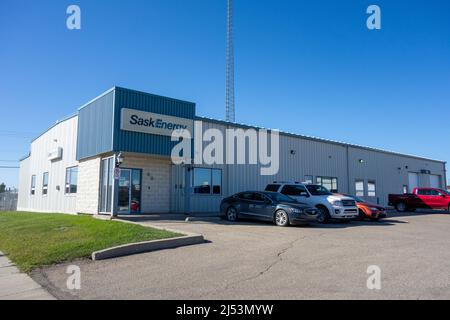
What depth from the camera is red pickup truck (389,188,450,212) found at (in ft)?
87.7

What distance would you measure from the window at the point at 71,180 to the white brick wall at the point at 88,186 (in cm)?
90

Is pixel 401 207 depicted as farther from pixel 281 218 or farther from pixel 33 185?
pixel 33 185

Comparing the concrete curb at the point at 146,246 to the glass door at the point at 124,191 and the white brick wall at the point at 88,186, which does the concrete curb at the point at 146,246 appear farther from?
the white brick wall at the point at 88,186

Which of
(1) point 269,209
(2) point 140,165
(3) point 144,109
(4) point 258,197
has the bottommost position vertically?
(1) point 269,209

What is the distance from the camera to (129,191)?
1741 cm

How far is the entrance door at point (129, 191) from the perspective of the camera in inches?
678

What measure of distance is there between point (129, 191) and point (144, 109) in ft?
12.9

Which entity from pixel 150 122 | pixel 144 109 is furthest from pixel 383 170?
pixel 144 109

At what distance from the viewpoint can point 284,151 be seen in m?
24.8

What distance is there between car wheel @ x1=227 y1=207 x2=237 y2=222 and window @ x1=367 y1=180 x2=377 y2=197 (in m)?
19.4

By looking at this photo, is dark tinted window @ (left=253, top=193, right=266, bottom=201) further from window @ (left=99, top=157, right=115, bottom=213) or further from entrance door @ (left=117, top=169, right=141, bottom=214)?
→ window @ (left=99, top=157, right=115, bottom=213)

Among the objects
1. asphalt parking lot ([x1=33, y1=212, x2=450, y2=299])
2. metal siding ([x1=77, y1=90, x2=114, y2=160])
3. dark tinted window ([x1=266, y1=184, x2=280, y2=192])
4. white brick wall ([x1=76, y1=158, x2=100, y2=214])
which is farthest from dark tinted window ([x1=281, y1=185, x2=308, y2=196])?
white brick wall ([x1=76, y1=158, x2=100, y2=214])

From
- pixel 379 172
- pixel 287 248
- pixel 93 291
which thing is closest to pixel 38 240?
pixel 93 291
